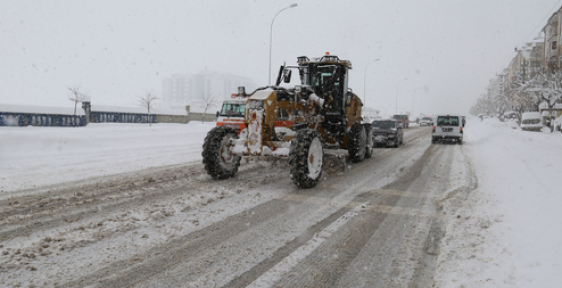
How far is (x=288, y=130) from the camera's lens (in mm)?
7508

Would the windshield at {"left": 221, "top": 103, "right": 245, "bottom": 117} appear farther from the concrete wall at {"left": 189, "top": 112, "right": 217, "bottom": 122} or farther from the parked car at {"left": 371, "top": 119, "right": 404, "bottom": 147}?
the concrete wall at {"left": 189, "top": 112, "right": 217, "bottom": 122}

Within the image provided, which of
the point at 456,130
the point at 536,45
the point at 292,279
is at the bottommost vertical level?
the point at 292,279

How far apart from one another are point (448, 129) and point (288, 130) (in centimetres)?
1458

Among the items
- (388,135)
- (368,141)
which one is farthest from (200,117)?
(368,141)

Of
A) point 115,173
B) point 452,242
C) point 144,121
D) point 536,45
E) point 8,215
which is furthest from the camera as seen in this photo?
point 536,45

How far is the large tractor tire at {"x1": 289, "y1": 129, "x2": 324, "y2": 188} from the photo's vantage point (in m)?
6.46

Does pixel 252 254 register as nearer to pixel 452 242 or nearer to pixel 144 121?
pixel 452 242

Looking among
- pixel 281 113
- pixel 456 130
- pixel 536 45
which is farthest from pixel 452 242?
pixel 536 45

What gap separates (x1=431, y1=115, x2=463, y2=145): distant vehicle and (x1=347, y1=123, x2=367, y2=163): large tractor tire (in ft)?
33.2

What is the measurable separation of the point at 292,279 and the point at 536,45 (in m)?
98.8

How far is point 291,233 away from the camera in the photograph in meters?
4.30

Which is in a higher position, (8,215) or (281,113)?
(281,113)

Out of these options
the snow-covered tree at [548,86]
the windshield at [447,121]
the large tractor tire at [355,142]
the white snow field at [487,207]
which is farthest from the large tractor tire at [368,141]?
the snow-covered tree at [548,86]

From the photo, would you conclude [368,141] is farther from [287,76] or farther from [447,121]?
[447,121]
